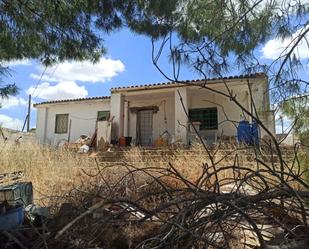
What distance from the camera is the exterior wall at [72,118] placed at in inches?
711

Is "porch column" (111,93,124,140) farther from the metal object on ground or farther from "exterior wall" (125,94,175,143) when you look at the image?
the metal object on ground

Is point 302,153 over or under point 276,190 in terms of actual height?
over

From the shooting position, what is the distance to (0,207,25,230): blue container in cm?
360

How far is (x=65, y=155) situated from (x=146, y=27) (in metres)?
5.65

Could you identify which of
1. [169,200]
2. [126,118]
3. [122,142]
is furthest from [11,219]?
[126,118]

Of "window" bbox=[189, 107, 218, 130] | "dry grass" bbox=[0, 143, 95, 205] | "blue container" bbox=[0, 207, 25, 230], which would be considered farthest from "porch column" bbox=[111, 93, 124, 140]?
"blue container" bbox=[0, 207, 25, 230]

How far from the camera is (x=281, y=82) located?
357cm

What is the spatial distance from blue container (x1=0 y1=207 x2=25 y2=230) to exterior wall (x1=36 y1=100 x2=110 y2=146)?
13980 mm

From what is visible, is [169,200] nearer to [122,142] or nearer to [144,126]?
[122,142]

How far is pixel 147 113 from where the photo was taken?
55.2ft

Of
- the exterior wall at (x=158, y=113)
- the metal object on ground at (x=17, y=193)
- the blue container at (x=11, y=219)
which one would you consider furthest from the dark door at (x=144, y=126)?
the blue container at (x=11, y=219)

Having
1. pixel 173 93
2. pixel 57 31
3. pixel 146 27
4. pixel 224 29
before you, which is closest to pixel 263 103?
pixel 224 29

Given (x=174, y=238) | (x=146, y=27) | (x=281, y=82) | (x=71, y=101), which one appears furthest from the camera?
(x=71, y=101)

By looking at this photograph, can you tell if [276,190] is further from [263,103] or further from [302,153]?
[302,153]
